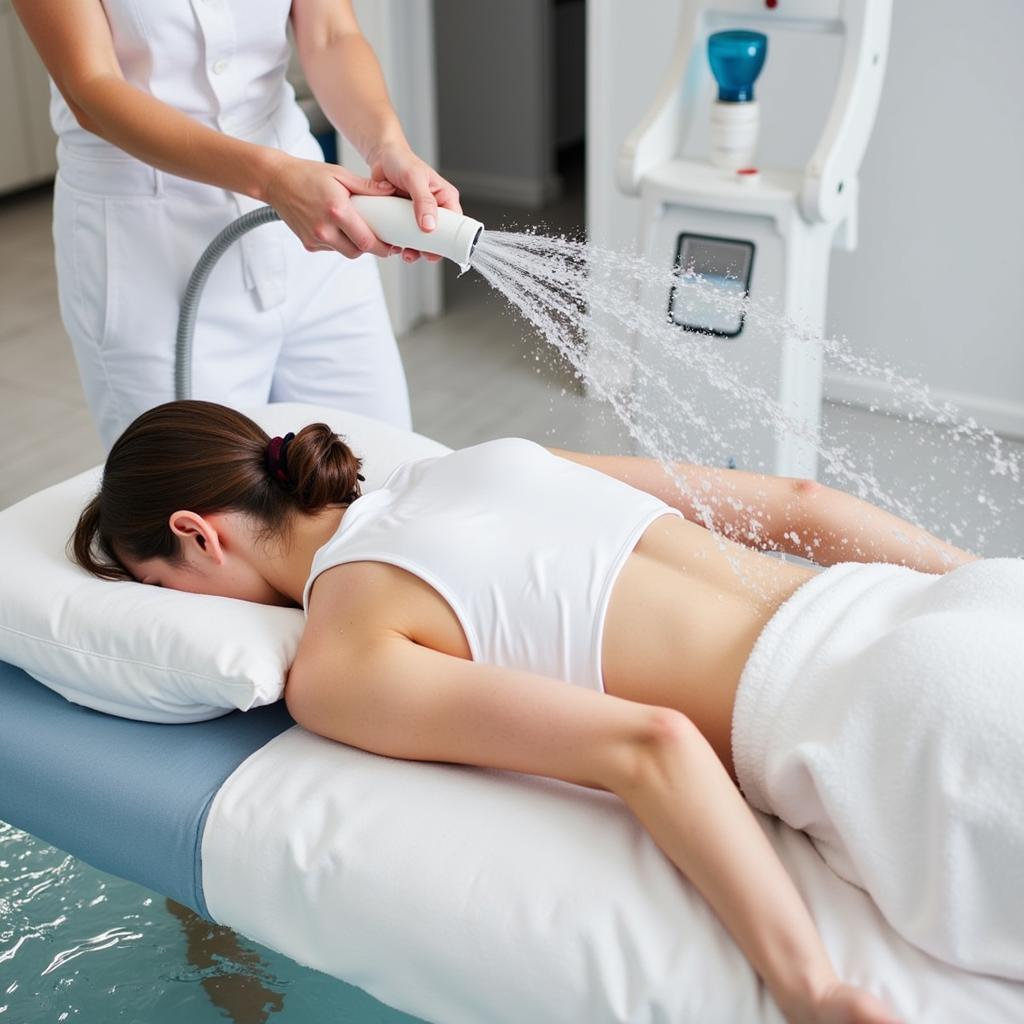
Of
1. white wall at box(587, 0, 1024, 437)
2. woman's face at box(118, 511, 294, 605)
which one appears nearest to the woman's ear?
woman's face at box(118, 511, 294, 605)

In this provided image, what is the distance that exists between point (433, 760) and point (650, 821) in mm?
279

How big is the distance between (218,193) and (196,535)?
1.99 feet

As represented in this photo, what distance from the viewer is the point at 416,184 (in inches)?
63.5

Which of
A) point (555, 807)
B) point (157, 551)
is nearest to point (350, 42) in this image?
point (157, 551)

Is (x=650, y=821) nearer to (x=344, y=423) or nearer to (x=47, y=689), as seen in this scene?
(x=47, y=689)

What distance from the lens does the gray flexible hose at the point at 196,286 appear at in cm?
179

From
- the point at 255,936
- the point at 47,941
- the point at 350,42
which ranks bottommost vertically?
the point at 47,941

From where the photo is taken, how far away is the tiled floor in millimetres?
3109

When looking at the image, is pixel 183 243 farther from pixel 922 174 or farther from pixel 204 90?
pixel 922 174

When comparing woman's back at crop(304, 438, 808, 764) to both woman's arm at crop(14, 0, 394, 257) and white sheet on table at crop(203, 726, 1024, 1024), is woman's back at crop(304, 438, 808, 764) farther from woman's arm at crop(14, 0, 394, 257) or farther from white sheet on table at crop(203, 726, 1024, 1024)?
woman's arm at crop(14, 0, 394, 257)

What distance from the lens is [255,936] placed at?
1.38 meters

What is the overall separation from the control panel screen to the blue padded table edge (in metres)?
1.38

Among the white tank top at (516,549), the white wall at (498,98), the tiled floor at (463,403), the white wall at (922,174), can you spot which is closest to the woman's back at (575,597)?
the white tank top at (516,549)

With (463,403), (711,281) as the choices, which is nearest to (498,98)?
(463,403)
